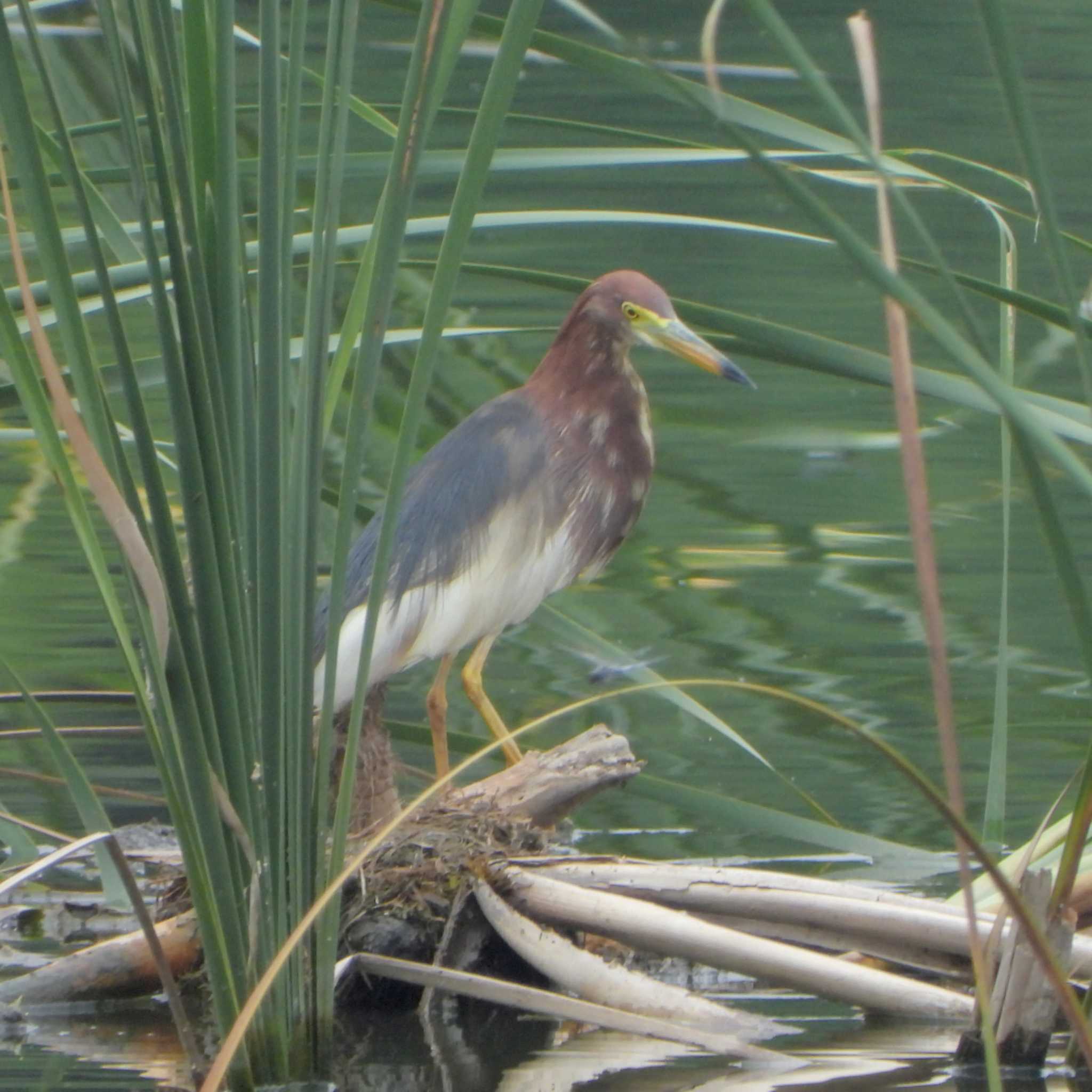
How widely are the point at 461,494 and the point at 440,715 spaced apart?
477 millimetres

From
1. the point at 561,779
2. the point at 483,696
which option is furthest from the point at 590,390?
the point at 561,779

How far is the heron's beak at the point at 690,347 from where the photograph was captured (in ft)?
13.8

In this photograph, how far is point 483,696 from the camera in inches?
168

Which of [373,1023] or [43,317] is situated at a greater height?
[43,317]

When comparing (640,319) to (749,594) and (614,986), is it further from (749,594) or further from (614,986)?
(614,986)

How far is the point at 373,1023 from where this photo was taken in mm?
2869

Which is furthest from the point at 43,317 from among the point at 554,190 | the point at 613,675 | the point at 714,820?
the point at 554,190

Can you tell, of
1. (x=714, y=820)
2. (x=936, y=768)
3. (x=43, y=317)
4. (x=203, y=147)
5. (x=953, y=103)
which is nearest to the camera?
(x=203, y=147)

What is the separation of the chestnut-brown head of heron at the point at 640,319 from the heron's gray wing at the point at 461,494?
30 centimetres

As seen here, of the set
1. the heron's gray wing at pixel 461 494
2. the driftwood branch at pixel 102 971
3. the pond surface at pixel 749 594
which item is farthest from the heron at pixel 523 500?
the driftwood branch at pixel 102 971

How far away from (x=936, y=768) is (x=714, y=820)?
2.10 ft

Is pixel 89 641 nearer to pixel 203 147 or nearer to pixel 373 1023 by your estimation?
pixel 373 1023

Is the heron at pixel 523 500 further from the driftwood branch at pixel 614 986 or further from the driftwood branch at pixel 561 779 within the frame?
the driftwood branch at pixel 614 986

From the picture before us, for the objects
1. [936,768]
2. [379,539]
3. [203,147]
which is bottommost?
[936,768]
